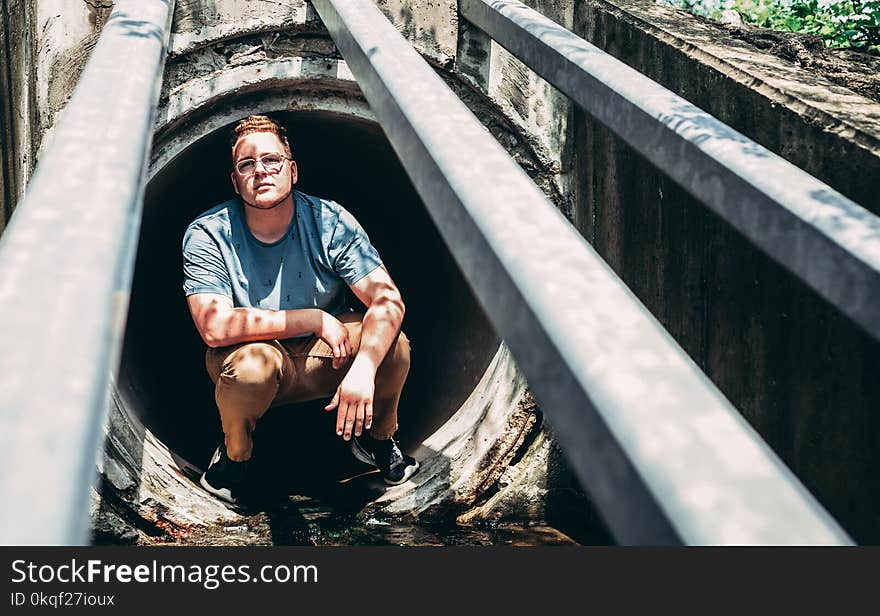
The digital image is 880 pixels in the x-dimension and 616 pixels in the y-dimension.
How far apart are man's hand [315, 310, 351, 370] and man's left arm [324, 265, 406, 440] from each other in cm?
7

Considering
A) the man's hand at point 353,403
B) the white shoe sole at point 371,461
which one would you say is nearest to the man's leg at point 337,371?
the white shoe sole at point 371,461

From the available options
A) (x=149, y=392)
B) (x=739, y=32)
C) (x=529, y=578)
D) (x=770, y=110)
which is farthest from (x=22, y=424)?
(x=149, y=392)

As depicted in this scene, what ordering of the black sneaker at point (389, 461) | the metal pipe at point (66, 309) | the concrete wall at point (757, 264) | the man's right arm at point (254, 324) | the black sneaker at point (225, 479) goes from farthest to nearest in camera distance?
the black sneaker at point (389, 461)
the black sneaker at point (225, 479)
the man's right arm at point (254, 324)
the concrete wall at point (757, 264)
the metal pipe at point (66, 309)

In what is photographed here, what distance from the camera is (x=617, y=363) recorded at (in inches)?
44.8

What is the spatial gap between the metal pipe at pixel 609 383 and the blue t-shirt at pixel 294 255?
1936 mm

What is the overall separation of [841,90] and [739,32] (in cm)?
99

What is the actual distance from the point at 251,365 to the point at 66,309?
227 cm

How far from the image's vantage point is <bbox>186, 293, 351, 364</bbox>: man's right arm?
11.1 feet

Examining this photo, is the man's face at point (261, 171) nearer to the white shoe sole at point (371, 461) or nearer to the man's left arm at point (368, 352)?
the man's left arm at point (368, 352)

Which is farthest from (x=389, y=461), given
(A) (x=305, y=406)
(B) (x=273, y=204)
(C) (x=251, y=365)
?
(A) (x=305, y=406)

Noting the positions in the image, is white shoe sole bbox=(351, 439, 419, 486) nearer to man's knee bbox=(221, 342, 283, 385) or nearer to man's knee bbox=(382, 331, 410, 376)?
man's knee bbox=(382, 331, 410, 376)

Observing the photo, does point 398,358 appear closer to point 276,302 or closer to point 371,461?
point 276,302

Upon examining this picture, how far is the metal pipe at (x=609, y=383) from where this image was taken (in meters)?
0.96

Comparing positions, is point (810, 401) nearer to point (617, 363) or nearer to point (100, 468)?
point (617, 363)
